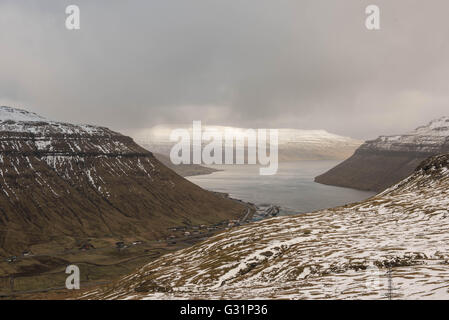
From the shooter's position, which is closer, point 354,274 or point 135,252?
point 354,274
